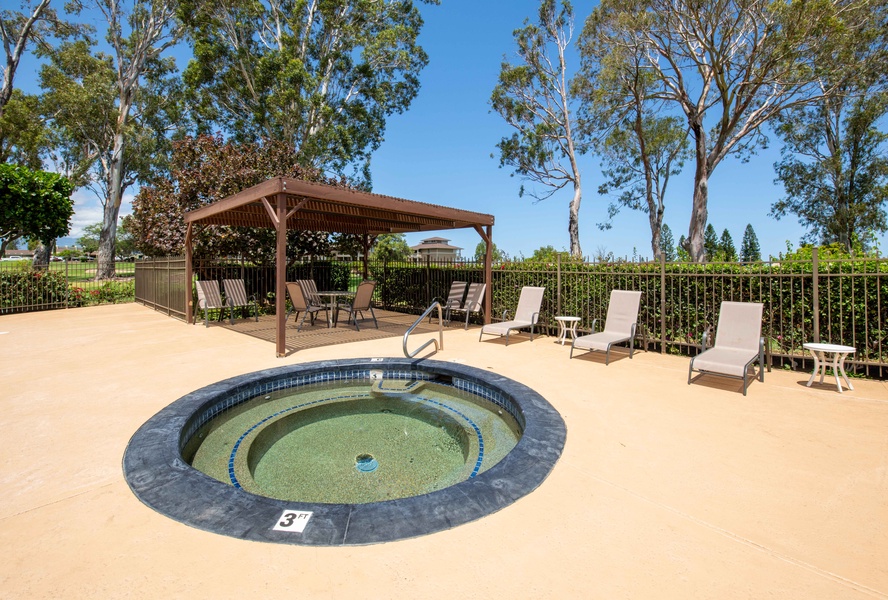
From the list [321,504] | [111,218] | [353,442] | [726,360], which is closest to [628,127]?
[726,360]

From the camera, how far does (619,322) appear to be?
685 cm

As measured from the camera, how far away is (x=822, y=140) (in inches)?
947

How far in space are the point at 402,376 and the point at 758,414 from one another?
4.09 meters

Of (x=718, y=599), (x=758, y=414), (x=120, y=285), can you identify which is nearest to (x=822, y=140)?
(x=758, y=414)

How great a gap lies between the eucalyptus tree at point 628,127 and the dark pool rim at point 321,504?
17.0m

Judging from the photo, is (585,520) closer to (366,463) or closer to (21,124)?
(366,463)

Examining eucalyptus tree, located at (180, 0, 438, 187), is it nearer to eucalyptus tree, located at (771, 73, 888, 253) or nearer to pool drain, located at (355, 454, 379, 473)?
pool drain, located at (355, 454, 379, 473)

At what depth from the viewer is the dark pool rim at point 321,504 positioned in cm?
212

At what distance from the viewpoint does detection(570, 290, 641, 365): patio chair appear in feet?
20.8

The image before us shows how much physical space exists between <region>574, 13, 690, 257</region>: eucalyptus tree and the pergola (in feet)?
36.2

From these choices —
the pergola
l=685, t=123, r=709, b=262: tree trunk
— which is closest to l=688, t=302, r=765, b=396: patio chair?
the pergola

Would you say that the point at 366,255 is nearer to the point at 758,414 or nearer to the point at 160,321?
the point at 160,321

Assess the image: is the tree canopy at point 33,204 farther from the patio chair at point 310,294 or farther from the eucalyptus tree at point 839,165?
the eucalyptus tree at point 839,165

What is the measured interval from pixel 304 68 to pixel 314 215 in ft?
38.2
